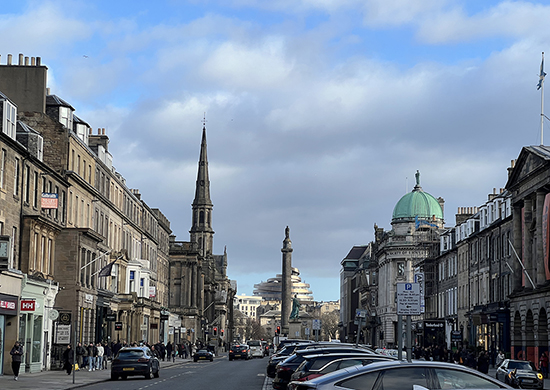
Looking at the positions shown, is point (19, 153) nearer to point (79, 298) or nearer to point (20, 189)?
point (20, 189)

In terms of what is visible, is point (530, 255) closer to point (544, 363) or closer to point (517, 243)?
point (517, 243)

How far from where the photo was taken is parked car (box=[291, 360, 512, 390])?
47.4ft

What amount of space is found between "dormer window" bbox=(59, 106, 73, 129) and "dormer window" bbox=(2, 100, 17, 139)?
12118mm

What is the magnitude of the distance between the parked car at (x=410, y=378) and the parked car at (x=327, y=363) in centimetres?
856

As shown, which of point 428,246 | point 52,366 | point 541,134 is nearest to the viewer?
point 52,366

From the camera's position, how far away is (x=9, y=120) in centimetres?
4419

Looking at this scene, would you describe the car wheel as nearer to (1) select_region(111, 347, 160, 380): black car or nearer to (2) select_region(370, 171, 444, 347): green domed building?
(1) select_region(111, 347, 160, 380): black car

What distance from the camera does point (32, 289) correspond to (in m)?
46.7

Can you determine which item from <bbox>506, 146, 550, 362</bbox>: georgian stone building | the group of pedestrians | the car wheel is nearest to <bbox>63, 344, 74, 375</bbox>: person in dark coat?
the group of pedestrians

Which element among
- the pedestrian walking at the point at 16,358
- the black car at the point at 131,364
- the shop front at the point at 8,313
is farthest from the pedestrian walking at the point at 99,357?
the pedestrian walking at the point at 16,358

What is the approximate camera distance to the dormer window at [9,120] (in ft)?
142

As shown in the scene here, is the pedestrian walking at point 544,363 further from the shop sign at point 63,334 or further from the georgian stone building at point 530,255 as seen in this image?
the shop sign at point 63,334

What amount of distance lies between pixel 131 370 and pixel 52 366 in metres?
11.1

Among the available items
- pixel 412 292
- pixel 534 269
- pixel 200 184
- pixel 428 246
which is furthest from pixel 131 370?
pixel 200 184
